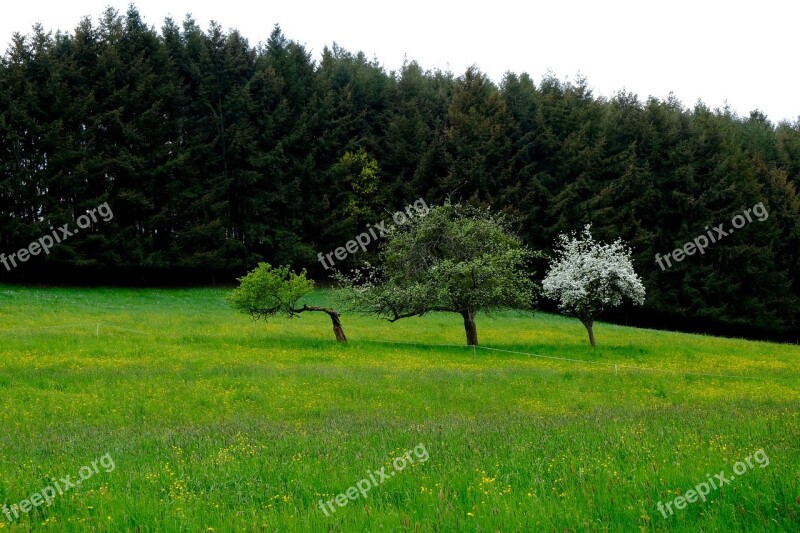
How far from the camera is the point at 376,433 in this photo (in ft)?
33.8

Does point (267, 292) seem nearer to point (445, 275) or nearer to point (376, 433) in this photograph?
point (445, 275)

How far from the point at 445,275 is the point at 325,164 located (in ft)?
123

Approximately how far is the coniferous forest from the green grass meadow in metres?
21.2

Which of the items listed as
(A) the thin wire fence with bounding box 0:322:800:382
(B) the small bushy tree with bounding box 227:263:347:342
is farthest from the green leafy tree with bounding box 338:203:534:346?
(B) the small bushy tree with bounding box 227:263:347:342

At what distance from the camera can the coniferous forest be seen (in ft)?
162

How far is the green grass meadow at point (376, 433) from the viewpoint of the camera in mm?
5590

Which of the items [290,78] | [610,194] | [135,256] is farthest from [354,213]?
[610,194]

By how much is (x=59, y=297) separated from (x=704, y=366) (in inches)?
1573

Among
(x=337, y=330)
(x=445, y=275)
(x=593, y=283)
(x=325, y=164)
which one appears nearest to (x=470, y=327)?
(x=445, y=275)

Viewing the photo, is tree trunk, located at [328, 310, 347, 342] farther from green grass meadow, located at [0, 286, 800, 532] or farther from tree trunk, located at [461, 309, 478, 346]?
tree trunk, located at [461, 309, 478, 346]

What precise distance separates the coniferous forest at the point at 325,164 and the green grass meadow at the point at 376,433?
21.2 meters

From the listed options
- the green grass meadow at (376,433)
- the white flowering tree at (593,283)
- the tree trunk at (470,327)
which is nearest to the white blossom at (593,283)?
the white flowering tree at (593,283)

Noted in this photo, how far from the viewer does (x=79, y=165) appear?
47656 millimetres

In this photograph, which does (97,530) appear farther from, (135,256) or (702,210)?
(702,210)
